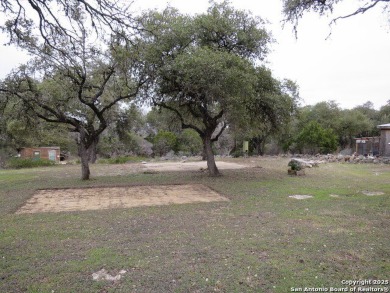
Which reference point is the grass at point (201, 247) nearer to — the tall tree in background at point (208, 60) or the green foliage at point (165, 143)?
the tall tree in background at point (208, 60)

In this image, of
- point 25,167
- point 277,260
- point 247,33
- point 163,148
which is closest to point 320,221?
point 277,260

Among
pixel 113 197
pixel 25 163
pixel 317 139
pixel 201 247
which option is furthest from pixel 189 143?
pixel 201 247

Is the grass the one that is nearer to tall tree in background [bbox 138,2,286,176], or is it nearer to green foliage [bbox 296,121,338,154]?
tall tree in background [bbox 138,2,286,176]

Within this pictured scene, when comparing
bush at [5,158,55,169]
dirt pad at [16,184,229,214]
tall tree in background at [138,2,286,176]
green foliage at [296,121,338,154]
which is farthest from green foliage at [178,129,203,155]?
dirt pad at [16,184,229,214]

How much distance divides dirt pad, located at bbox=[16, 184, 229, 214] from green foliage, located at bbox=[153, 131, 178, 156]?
62.1 ft

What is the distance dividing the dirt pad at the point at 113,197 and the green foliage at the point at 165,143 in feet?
62.1

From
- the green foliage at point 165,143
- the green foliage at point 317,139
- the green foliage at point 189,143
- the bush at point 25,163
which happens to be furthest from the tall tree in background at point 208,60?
the green foliage at point 189,143

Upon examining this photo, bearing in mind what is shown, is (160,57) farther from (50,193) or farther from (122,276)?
(122,276)

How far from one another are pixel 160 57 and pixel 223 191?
4.87 metres

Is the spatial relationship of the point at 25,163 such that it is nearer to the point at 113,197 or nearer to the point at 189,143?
the point at 189,143

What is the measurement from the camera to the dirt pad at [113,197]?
7.09 m

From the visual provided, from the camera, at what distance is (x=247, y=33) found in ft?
36.6

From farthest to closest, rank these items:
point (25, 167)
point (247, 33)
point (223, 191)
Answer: point (25, 167), point (247, 33), point (223, 191)

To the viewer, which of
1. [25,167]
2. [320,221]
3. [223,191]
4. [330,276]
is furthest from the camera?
[25,167]
